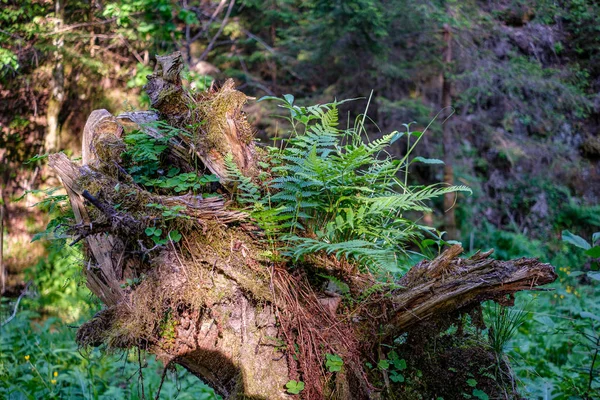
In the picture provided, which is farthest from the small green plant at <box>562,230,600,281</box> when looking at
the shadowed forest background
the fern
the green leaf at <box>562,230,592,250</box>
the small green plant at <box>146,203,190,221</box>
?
the shadowed forest background

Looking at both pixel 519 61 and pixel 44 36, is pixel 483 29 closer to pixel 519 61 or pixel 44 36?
pixel 519 61

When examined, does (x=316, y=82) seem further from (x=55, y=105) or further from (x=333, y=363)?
(x=333, y=363)

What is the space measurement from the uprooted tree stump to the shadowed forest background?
318cm

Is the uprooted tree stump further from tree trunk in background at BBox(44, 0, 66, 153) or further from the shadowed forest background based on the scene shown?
tree trunk in background at BBox(44, 0, 66, 153)

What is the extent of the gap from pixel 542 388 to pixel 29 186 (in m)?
7.57

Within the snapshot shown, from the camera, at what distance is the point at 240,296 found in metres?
1.92

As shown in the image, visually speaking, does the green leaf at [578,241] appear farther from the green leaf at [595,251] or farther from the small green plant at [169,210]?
the small green plant at [169,210]

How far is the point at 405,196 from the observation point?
1899mm

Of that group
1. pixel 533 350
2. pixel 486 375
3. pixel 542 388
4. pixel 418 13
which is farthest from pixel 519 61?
pixel 486 375

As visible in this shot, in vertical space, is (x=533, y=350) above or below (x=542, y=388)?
below

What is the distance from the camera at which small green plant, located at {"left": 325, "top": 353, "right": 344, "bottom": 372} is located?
1857 millimetres

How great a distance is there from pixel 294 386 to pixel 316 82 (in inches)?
319

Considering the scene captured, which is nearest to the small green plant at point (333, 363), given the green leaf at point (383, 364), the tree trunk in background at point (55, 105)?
the green leaf at point (383, 364)

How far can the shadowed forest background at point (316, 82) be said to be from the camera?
7.00m
